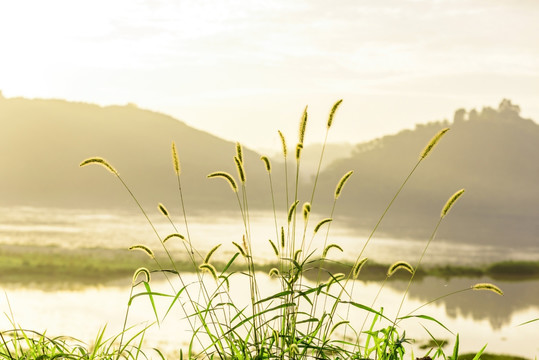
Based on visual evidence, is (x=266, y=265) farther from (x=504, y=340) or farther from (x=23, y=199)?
(x=23, y=199)

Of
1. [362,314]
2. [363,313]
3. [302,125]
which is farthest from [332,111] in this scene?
[362,314]

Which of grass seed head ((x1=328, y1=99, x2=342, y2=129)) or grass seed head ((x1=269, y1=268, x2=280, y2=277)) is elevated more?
grass seed head ((x1=328, y1=99, x2=342, y2=129))

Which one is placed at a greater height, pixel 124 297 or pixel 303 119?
pixel 303 119

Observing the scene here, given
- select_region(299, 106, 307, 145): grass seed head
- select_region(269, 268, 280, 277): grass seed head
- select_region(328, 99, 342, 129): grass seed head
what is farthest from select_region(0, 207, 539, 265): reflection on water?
select_region(299, 106, 307, 145): grass seed head

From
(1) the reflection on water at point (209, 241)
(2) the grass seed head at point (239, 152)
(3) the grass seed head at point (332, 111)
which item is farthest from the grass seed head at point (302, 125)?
(1) the reflection on water at point (209, 241)

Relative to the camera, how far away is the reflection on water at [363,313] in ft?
94.6

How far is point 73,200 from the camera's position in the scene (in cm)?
16350

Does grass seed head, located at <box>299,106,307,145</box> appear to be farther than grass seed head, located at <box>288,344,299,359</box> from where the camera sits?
Yes

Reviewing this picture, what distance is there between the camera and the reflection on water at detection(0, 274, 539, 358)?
28.8m

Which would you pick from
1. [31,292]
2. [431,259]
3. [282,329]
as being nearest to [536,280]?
[431,259]

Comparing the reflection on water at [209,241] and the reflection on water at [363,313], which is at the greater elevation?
→ the reflection on water at [209,241]

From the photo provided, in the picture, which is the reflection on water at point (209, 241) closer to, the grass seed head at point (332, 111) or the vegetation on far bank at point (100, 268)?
the vegetation on far bank at point (100, 268)

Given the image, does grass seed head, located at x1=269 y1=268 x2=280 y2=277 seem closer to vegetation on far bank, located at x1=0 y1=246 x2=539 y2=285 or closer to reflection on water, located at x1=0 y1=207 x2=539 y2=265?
vegetation on far bank, located at x1=0 y1=246 x2=539 y2=285

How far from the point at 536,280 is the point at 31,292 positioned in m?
30.5
